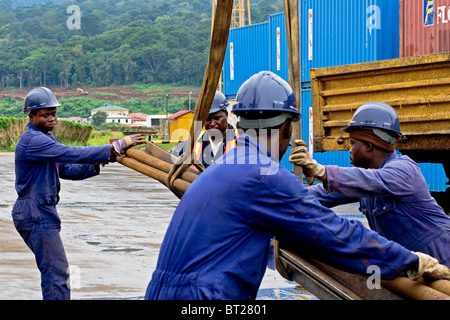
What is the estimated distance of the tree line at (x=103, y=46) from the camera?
106750 millimetres

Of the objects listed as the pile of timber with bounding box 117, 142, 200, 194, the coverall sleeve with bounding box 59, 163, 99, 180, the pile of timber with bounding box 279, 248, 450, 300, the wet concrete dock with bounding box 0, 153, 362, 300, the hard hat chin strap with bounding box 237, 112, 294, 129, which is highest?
the hard hat chin strap with bounding box 237, 112, 294, 129

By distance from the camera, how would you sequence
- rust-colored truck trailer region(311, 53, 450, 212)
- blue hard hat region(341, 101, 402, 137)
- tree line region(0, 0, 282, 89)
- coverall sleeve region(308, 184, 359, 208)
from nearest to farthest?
blue hard hat region(341, 101, 402, 137) < coverall sleeve region(308, 184, 359, 208) < rust-colored truck trailer region(311, 53, 450, 212) < tree line region(0, 0, 282, 89)

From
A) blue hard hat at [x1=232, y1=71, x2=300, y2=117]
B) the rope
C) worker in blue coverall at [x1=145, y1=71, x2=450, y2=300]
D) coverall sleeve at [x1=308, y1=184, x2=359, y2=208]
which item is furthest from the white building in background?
worker in blue coverall at [x1=145, y1=71, x2=450, y2=300]

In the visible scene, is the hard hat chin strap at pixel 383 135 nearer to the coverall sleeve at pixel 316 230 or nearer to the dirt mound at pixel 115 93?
the coverall sleeve at pixel 316 230

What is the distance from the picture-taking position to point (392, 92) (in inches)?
312

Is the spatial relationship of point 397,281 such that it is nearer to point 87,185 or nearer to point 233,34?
point 87,185

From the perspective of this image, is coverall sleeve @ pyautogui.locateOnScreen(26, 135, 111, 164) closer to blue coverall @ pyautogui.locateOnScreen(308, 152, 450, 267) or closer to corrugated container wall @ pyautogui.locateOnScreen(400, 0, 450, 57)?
blue coverall @ pyautogui.locateOnScreen(308, 152, 450, 267)

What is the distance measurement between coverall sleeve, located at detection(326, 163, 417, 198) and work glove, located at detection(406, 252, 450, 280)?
3.00ft

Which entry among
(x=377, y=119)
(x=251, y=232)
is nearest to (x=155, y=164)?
(x=377, y=119)

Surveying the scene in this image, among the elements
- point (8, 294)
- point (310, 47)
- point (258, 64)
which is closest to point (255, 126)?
point (8, 294)

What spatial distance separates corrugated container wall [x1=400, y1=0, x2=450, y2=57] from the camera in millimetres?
13359
